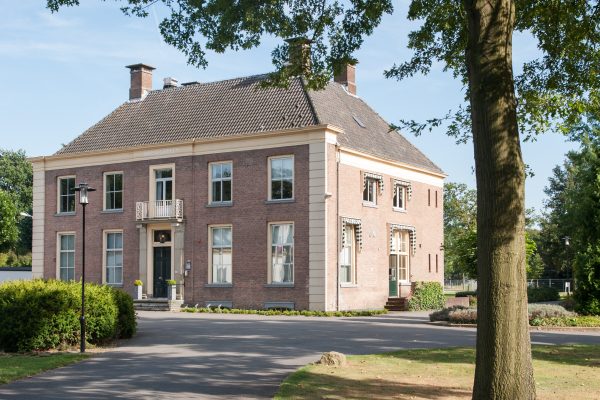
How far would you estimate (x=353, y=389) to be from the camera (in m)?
9.60

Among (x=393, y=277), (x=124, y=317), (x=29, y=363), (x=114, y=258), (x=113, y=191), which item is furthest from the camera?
(x=113, y=191)

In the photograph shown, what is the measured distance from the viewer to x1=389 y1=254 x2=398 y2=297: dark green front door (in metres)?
32.3

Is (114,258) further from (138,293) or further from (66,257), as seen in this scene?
(66,257)

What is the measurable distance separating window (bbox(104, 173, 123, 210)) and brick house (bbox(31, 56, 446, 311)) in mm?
73

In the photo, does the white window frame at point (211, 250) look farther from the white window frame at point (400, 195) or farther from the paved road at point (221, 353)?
the white window frame at point (400, 195)

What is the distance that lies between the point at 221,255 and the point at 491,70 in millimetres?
22908

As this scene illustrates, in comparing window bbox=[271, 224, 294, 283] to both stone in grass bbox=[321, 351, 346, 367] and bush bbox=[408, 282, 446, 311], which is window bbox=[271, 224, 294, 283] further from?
stone in grass bbox=[321, 351, 346, 367]

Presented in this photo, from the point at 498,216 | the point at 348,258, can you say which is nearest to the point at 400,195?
the point at 348,258

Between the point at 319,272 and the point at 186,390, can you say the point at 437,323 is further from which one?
the point at 186,390

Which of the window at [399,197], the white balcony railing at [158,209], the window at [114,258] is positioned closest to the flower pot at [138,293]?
the window at [114,258]

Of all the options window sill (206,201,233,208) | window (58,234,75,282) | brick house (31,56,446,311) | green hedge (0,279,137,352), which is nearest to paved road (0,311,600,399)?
green hedge (0,279,137,352)

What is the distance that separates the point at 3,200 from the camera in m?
53.9

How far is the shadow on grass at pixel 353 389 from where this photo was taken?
30.1 feet

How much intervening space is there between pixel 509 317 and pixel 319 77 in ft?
22.1
